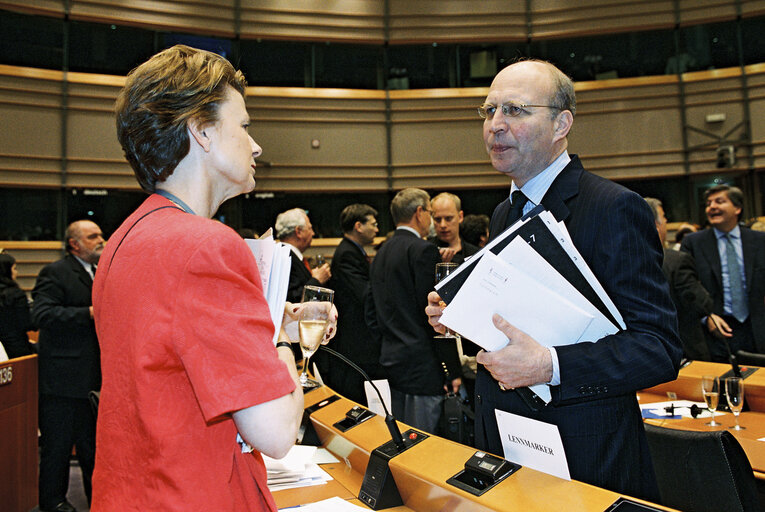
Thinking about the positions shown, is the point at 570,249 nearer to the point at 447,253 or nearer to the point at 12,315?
the point at 447,253

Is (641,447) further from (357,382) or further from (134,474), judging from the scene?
(357,382)

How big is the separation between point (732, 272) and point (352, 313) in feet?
9.84

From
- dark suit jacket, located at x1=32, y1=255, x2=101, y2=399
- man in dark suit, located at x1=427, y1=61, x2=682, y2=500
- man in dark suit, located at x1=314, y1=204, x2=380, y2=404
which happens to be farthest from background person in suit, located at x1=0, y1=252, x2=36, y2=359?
man in dark suit, located at x1=427, y1=61, x2=682, y2=500

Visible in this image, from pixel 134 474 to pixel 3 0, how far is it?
10.1m

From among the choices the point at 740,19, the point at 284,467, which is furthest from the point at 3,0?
the point at 740,19

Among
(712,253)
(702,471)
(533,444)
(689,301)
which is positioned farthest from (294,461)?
(712,253)

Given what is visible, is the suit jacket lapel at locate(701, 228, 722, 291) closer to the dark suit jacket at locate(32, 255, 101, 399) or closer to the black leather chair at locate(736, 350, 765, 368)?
the black leather chair at locate(736, 350, 765, 368)

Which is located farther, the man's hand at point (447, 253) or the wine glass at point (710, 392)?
the man's hand at point (447, 253)

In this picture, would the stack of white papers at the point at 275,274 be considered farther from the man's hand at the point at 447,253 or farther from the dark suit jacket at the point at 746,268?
the dark suit jacket at the point at 746,268

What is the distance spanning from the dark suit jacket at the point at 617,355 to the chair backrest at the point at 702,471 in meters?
0.11

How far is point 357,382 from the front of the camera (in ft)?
13.4

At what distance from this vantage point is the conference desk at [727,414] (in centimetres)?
201

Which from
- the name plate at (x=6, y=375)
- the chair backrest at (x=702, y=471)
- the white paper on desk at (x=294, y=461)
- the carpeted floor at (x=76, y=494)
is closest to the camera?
the chair backrest at (x=702, y=471)

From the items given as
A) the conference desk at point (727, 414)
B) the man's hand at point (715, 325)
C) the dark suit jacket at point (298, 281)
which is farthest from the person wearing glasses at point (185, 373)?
the man's hand at point (715, 325)
